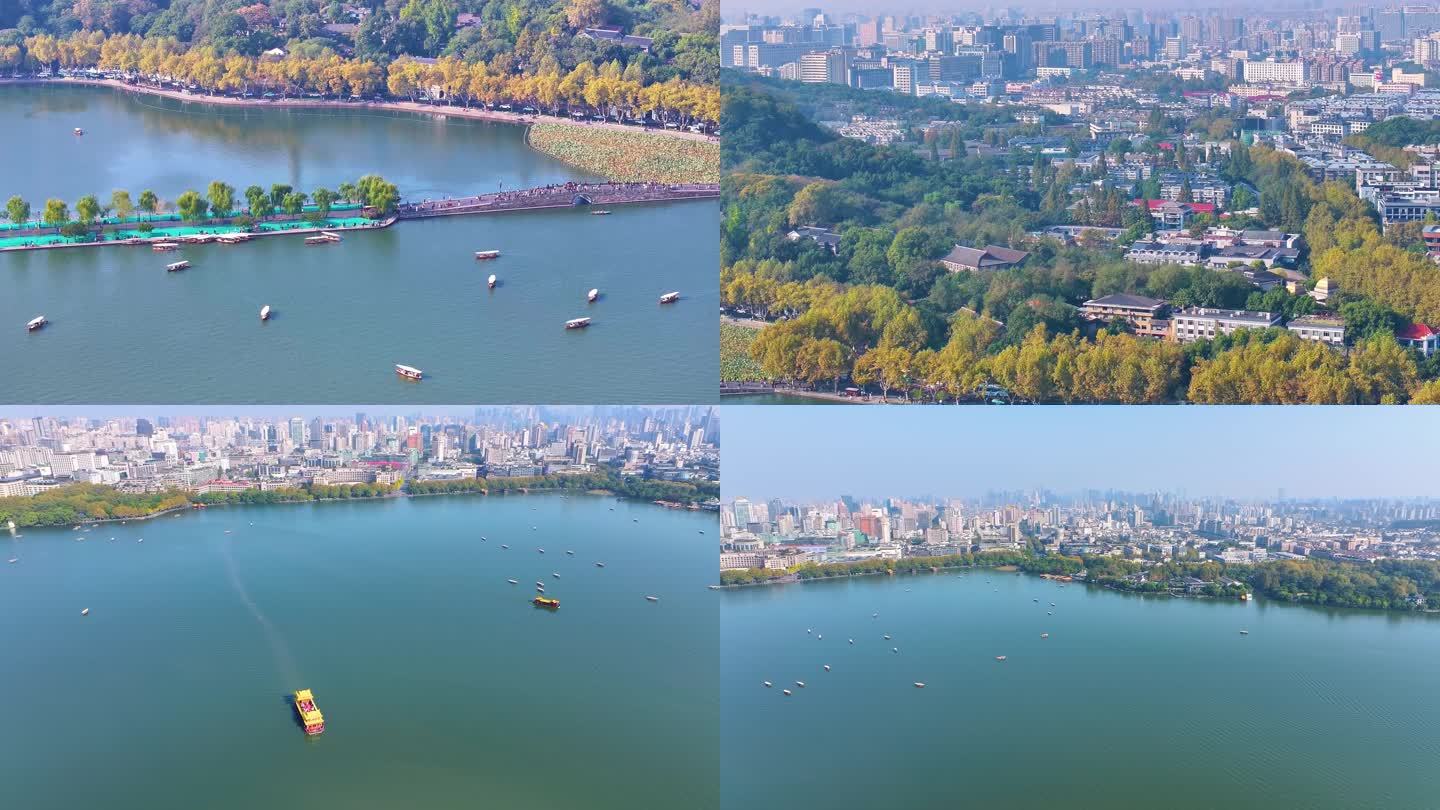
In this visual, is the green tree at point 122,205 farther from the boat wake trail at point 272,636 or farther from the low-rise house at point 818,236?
the low-rise house at point 818,236

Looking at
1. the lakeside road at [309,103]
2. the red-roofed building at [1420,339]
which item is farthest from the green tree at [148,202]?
the red-roofed building at [1420,339]

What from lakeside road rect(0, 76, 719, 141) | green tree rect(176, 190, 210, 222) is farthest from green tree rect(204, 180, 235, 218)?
lakeside road rect(0, 76, 719, 141)

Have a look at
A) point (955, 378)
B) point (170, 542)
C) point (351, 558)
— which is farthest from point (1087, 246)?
point (170, 542)

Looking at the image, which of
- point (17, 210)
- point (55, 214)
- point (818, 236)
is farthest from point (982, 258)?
point (17, 210)

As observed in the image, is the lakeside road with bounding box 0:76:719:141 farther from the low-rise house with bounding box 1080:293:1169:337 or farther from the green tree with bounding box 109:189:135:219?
the low-rise house with bounding box 1080:293:1169:337

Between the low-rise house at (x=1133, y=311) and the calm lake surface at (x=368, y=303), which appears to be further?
the low-rise house at (x=1133, y=311)

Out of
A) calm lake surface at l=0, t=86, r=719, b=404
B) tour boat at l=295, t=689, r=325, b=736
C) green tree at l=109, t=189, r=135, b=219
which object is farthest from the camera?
green tree at l=109, t=189, r=135, b=219

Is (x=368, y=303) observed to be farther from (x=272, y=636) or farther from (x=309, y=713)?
(x=309, y=713)
